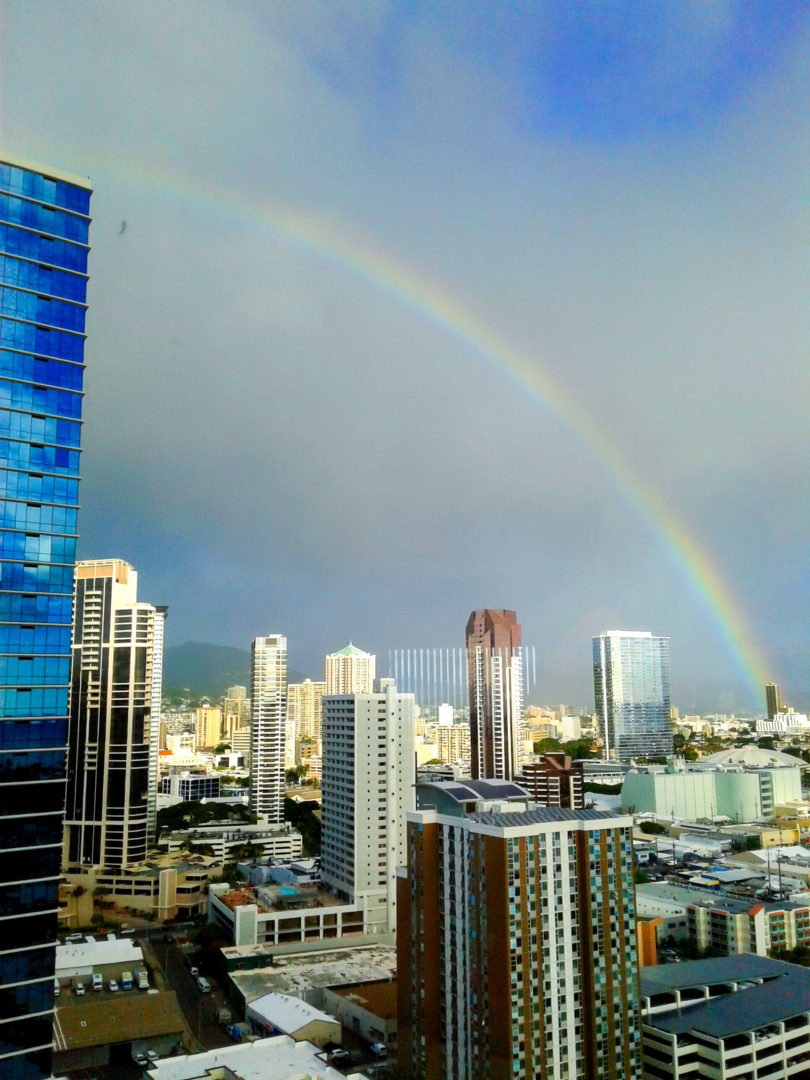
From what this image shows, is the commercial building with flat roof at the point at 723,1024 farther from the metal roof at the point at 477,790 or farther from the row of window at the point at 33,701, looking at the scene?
the row of window at the point at 33,701

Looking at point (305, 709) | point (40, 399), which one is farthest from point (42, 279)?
point (305, 709)

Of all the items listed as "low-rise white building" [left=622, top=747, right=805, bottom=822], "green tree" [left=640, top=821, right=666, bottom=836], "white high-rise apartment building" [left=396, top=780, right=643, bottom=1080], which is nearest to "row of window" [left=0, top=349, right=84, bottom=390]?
"white high-rise apartment building" [left=396, top=780, right=643, bottom=1080]

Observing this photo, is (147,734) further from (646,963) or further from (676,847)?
(676,847)

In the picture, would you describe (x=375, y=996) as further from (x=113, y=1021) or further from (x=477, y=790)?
(x=477, y=790)

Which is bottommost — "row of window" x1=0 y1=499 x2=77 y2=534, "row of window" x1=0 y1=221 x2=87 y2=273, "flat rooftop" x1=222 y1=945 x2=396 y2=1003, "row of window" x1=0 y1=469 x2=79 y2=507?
"flat rooftop" x1=222 y1=945 x2=396 y2=1003

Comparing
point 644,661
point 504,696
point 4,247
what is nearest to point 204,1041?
point 4,247

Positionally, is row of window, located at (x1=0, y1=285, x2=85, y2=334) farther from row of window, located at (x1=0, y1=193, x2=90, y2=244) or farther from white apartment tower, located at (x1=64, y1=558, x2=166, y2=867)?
white apartment tower, located at (x1=64, y1=558, x2=166, y2=867)
